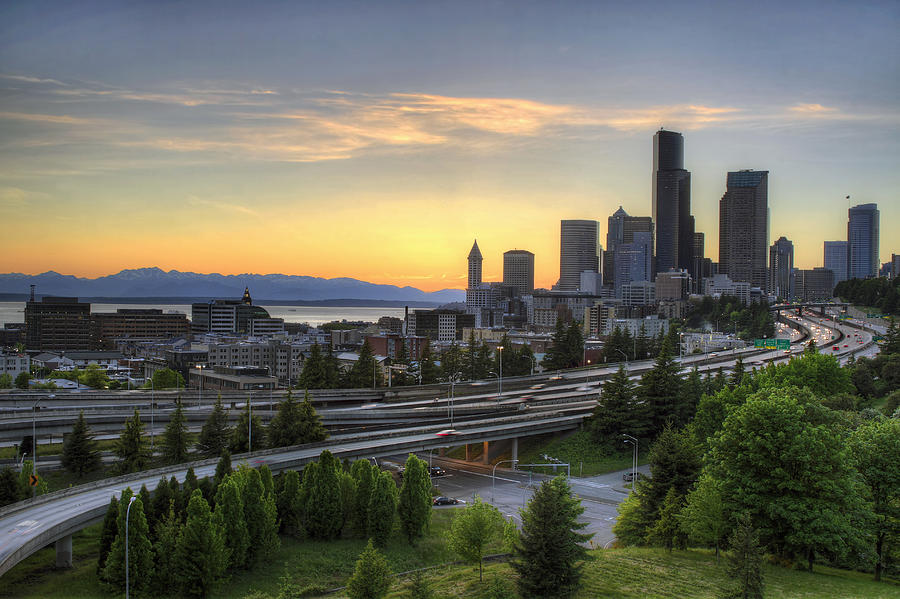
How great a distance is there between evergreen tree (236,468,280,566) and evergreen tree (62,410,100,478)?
18047mm

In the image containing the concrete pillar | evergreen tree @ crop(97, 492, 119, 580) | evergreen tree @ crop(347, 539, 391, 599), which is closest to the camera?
evergreen tree @ crop(347, 539, 391, 599)

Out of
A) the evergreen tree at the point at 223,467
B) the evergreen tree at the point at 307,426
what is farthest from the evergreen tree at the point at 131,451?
the evergreen tree at the point at 223,467

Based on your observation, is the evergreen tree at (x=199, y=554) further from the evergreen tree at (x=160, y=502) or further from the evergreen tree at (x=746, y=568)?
the evergreen tree at (x=746, y=568)

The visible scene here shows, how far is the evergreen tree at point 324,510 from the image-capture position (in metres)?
38.2

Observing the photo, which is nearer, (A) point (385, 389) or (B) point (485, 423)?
(B) point (485, 423)

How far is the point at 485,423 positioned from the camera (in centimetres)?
5994

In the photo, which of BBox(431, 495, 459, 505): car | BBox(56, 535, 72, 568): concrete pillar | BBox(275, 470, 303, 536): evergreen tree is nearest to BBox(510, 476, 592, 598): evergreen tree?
BBox(275, 470, 303, 536): evergreen tree

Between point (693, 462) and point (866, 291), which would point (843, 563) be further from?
point (866, 291)

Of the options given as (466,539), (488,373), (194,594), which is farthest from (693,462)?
(488,373)

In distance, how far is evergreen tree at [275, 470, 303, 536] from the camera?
127 ft

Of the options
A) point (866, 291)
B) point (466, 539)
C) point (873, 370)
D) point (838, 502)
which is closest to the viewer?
point (838, 502)

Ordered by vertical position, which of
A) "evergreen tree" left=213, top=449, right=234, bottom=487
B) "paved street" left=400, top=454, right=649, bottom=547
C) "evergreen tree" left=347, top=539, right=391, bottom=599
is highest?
"evergreen tree" left=213, top=449, right=234, bottom=487

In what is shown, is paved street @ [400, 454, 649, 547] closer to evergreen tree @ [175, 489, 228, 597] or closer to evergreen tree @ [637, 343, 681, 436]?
evergreen tree @ [637, 343, 681, 436]

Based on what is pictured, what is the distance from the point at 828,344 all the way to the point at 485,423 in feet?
257
